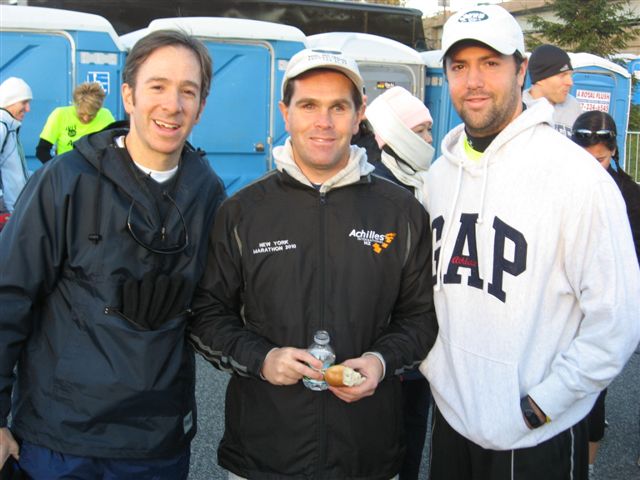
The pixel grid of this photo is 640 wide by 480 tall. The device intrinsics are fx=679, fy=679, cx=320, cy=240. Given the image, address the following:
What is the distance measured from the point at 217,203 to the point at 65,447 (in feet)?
3.31

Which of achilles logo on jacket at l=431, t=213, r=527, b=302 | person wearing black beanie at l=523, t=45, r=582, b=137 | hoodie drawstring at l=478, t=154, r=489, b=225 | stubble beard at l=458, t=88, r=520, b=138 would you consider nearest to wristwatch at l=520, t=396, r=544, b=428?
achilles logo on jacket at l=431, t=213, r=527, b=302

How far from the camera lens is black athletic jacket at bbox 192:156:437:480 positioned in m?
2.32

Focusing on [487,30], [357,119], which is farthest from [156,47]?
[487,30]

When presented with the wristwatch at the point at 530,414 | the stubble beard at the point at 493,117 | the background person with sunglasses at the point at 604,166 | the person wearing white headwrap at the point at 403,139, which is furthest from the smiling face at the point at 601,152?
the wristwatch at the point at 530,414

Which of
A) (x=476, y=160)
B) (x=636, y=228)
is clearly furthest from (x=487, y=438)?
(x=636, y=228)

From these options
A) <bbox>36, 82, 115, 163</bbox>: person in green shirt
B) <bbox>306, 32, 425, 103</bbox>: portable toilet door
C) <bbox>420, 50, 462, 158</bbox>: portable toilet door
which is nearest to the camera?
<bbox>36, 82, 115, 163</bbox>: person in green shirt

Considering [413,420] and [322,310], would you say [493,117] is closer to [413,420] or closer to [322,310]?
[322,310]

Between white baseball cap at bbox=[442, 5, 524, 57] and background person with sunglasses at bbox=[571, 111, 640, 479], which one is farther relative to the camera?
background person with sunglasses at bbox=[571, 111, 640, 479]

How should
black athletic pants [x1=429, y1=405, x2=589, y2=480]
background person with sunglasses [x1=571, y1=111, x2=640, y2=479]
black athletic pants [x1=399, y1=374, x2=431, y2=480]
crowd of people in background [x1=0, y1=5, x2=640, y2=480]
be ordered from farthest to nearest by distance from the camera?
background person with sunglasses [x1=571, y1=111, x2=640, y2=479] → black athletic pants [x1=399, y1=374, x2=431, y2=480] → black athletic pants [x1=429, y1=405, x2=589, y2=480] → crowd of people in background [x1=0, y1=5, x2=640, y2=480]

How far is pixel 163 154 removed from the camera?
7.92ft

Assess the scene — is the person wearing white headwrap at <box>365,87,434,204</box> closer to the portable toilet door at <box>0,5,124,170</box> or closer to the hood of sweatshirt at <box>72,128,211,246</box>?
the hood of sweatshirt at <box>72,128,211,246</box>

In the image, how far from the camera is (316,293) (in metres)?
2.33

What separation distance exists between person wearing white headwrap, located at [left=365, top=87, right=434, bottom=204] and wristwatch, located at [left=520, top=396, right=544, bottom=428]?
1.30 meters

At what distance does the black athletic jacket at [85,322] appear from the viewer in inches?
86.6
